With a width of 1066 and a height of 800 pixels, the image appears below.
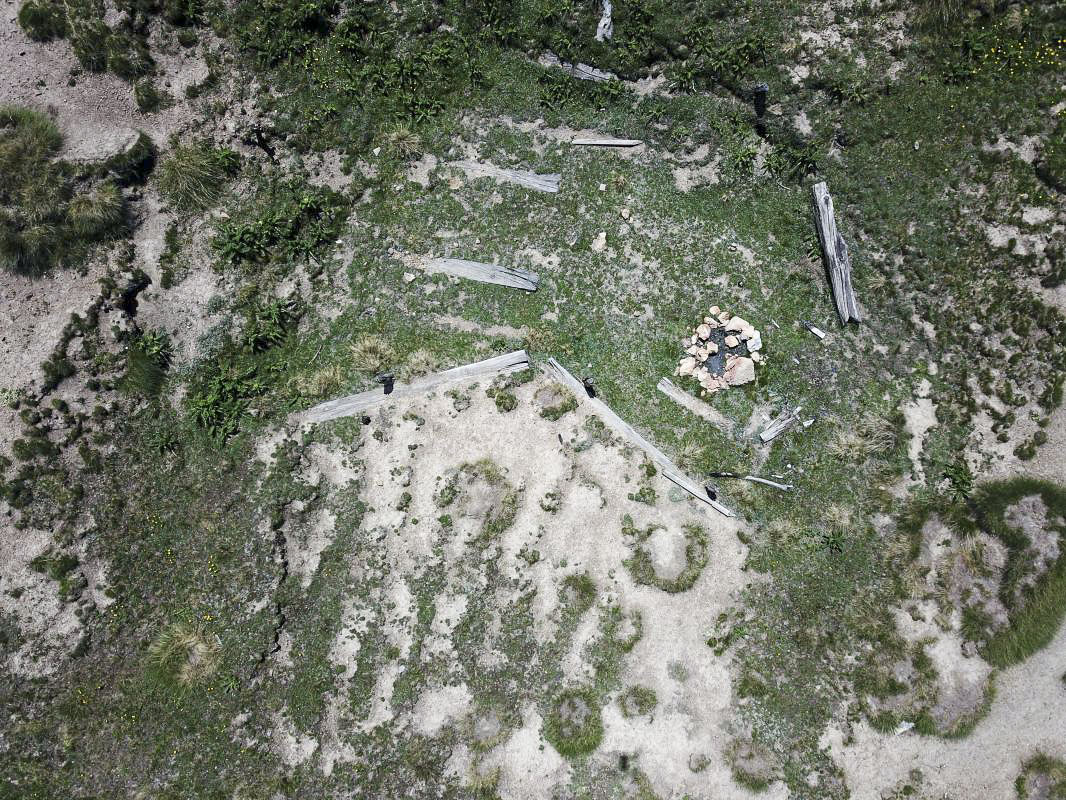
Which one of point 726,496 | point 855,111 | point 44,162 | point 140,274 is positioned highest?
point 855,111

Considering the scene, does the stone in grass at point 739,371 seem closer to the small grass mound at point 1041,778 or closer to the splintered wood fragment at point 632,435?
the splintered wood fragment at point 632,435

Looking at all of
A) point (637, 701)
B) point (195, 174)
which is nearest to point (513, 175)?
point (195, 174)

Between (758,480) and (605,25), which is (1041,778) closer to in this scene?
(758,480)

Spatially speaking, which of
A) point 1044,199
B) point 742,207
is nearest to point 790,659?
point 742,207

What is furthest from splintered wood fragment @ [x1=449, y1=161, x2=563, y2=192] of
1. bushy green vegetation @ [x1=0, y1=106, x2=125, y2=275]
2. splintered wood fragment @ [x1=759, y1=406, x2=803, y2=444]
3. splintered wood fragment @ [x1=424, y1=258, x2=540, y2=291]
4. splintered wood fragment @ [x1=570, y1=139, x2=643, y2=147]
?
bushy green vegetation @ [x1=0, y1=106, x2=125, y2=275]

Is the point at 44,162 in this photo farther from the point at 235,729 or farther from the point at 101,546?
the point at 235,729
